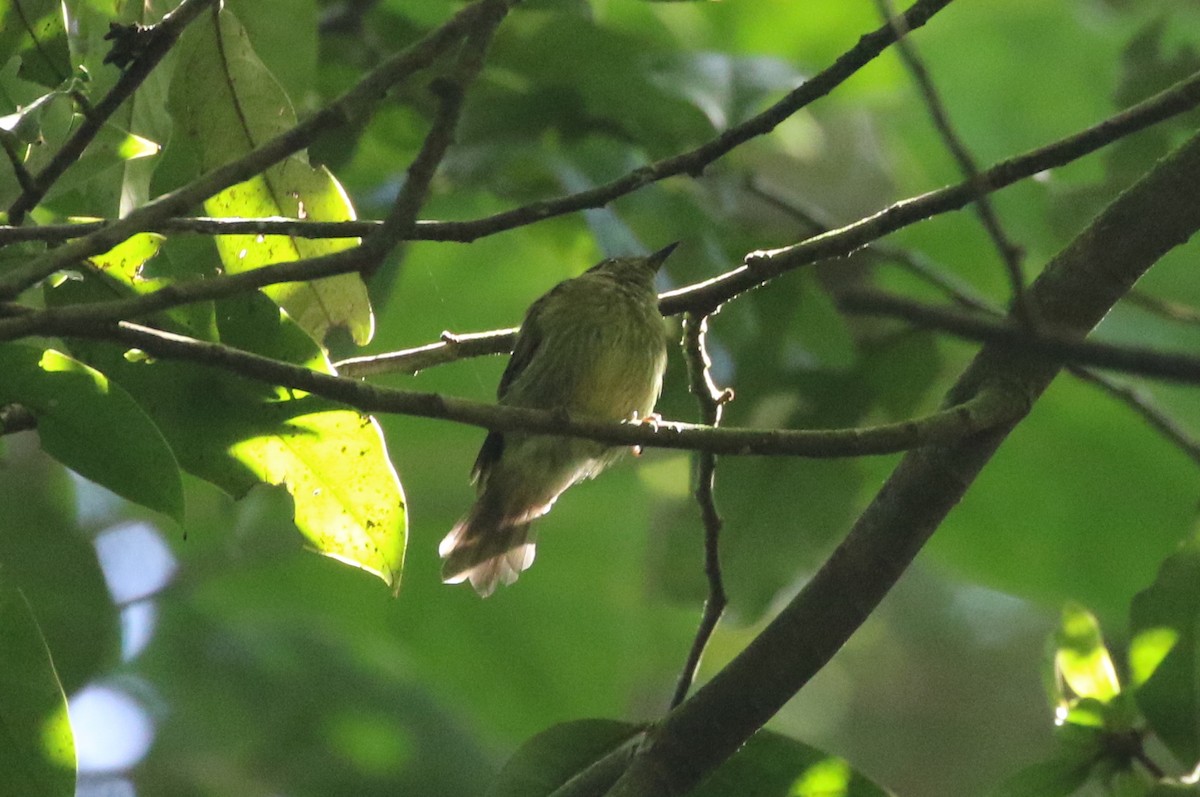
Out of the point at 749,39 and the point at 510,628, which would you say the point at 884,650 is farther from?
the point at 749,39

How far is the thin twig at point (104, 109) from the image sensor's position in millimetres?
2047

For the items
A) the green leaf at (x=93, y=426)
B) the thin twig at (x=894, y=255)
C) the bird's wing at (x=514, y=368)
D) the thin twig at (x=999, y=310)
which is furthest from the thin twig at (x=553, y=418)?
the bird's wing at (x=514, y=368)

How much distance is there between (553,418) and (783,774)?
0.91 meters

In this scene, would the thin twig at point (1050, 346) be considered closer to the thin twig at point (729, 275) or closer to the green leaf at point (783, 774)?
the thin twig at point (729, 275)

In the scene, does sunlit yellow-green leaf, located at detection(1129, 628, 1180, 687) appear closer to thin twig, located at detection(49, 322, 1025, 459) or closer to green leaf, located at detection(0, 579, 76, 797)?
thin twig, located at detection(49, 322, 1025, 459)

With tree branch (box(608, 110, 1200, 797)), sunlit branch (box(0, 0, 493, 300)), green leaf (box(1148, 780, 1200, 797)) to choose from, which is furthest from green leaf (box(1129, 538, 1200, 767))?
sunlit branch (box(0, 0, 493, 300))

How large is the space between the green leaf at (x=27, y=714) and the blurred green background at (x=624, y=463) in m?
0.69

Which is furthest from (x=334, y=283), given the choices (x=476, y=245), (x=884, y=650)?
(x=884, y=650)

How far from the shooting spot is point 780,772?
2541mm

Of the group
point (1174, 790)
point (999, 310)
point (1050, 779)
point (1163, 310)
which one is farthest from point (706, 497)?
point (1163, 310)

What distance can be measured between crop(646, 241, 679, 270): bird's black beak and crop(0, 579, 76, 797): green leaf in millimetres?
2171

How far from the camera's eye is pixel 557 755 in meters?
2.63

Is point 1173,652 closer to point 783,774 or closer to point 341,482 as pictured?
point 783,774

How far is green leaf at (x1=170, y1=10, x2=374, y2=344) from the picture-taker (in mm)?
2639
